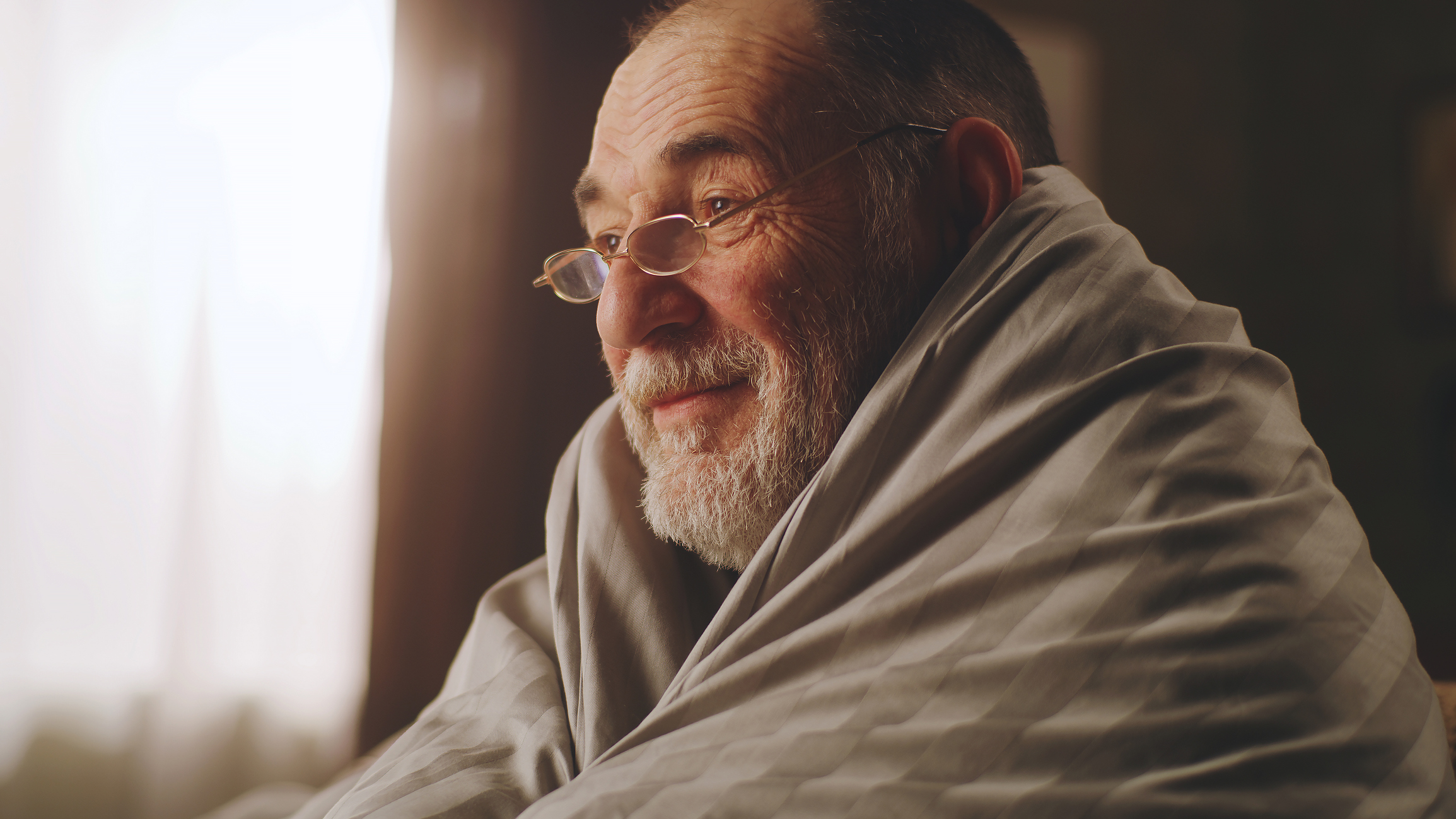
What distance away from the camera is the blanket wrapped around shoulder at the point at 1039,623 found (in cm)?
50

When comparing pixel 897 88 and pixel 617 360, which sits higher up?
pixel 897 88

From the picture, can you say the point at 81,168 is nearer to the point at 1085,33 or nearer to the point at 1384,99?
the point at 1085,33

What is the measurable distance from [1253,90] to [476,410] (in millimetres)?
2877

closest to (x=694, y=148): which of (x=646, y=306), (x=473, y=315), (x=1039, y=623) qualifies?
(x=646, y=306)

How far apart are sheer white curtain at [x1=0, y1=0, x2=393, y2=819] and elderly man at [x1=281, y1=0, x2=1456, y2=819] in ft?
4.37

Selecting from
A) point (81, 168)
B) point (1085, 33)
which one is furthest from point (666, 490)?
point (1085, 33)

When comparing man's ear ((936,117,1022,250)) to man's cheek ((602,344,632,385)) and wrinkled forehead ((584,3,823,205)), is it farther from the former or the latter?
man's cheek ((602,344,632,385))

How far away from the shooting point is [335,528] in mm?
2203

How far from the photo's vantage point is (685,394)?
0.84m

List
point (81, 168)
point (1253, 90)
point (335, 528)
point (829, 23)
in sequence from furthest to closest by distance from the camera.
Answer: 1. point (1253, 90)
2. point (335, 528)
3. point (81, 168)
4. point (829, 23)

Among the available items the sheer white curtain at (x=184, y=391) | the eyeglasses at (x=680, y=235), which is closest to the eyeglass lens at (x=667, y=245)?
the eyeglasses at (x=680, y=235)

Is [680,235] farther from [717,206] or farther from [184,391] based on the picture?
[184,391]

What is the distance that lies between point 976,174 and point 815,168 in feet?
0.53

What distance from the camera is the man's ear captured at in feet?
2.70
